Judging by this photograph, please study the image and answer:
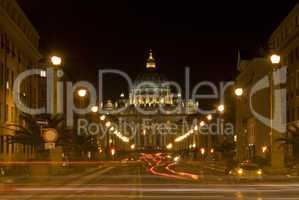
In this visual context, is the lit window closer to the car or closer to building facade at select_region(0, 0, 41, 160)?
building facade at select_region(0, 0, 41, 160)

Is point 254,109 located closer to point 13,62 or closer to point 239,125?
point 239,125

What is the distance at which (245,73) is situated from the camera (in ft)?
400

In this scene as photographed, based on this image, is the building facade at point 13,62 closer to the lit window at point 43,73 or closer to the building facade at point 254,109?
the lit window at point 43,73

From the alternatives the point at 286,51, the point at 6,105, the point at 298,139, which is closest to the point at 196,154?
the point at 286,51

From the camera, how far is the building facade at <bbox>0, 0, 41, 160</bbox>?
70.1 metres

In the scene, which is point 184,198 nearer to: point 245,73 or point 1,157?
point 1,157

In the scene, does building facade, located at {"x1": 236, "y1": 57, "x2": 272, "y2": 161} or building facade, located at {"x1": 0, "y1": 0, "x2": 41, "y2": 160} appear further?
building facade, located at {"x1": 236, "y1": 57, "x2": 272, "y2": 161}

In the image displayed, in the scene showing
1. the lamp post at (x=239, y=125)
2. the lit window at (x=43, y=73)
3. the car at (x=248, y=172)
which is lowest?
the car at (x=248, y=172)

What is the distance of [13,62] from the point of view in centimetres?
7719

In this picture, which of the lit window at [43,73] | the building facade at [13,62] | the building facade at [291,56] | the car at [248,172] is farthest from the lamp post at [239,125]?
the lit window at [43,73]

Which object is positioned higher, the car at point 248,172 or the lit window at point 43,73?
the lit window at point 43,73

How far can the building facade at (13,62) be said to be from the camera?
2758 inches

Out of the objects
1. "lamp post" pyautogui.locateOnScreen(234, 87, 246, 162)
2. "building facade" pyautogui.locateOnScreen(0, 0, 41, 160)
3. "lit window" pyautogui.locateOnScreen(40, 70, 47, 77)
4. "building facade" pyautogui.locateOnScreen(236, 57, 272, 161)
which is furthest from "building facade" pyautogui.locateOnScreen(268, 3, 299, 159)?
"lit window" pyautogui.locateOnScreen(40, 70, 47, 77)

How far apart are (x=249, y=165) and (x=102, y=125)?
8583 cm
